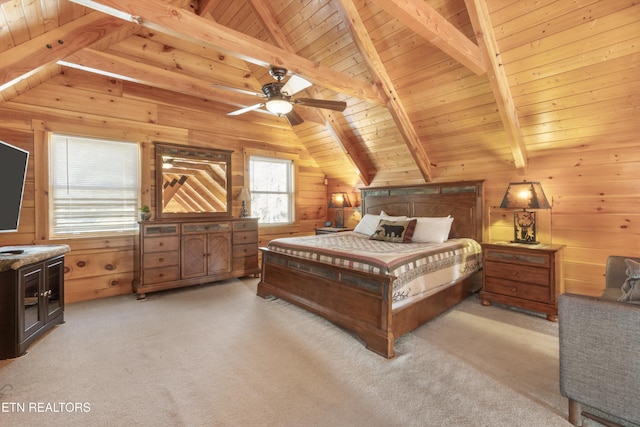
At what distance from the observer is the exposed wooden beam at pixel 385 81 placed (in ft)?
10.3

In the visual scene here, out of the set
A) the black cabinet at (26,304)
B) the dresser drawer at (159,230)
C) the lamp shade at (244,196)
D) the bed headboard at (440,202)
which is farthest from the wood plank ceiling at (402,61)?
the dresser drawer at (159,230)

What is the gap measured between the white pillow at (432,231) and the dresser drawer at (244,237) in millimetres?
2371

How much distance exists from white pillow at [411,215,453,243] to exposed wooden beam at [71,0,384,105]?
6.05ft

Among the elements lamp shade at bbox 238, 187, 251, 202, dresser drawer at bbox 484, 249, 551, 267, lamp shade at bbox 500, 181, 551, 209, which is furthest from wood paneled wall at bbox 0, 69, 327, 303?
lamp shade at bbox 500, 181, 551, 209

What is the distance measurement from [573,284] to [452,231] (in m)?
1.43

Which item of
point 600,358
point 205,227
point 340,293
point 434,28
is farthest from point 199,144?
→ point 600,358

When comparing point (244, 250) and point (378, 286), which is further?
point (244, 250)

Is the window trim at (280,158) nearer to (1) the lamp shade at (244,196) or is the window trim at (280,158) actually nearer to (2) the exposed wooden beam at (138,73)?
(1) the lamp shade at (244,196)

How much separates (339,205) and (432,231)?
7.09 feet

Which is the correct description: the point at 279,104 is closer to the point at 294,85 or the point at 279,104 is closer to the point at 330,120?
the point at 294,85

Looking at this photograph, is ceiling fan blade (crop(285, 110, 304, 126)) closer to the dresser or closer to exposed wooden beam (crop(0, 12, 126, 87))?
exposed wooden beam (crop(0, 12, 126, 87))

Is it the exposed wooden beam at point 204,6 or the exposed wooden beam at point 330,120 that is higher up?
the exposed wooden beam at point 204,6

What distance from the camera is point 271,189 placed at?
555 centimetres

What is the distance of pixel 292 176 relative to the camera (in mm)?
5730
